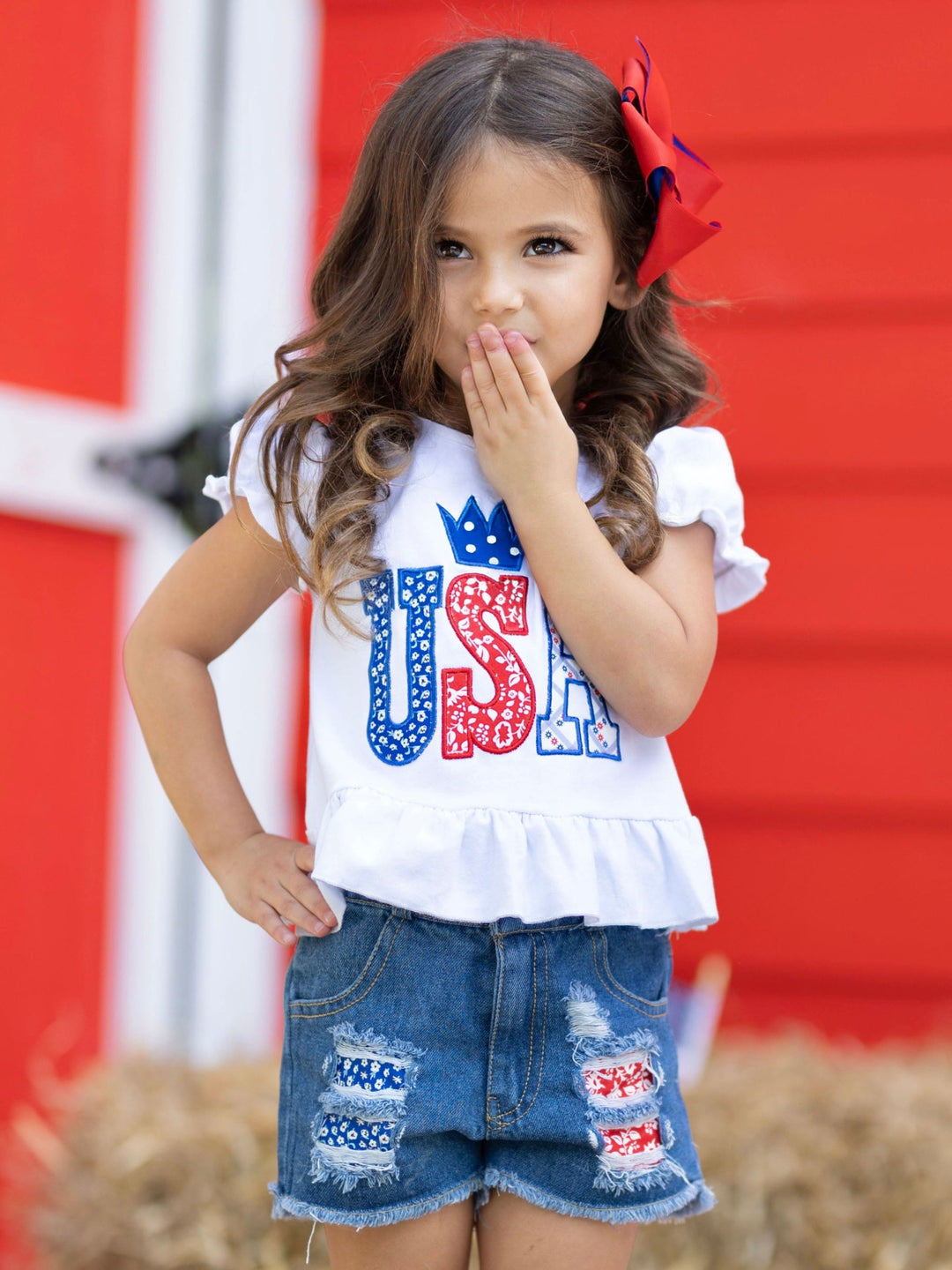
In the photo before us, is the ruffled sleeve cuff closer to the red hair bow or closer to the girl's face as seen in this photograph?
the girl's face

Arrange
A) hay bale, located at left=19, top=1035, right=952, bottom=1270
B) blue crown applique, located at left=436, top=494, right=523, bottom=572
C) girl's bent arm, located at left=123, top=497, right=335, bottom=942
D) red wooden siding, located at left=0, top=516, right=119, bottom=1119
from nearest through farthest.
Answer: blue crown applique, located at left=436, top=494, right=523, bottom=572 → girl's bent arm, located at left=123, top=497, right=335, bottom=942 → hay bale, located at left=19, top=1035, right=952, bottom=1270 → red wooden siding, located at left=0, top=516, right=119, bottom=1119

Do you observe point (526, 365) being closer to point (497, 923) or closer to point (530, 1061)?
point (497, 923)

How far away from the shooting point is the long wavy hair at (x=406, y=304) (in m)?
1.46

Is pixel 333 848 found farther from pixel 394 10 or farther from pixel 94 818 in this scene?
pixel 394 10

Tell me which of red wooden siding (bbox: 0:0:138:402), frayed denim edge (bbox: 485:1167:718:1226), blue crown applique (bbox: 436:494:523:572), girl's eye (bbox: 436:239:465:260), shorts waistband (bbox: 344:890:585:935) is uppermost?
red wooden siding (bbox: 0:0:138:402)

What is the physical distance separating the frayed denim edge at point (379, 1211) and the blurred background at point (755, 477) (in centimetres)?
139

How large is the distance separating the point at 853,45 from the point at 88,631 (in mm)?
1875

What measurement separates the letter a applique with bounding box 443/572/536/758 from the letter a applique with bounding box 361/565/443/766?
0.06ft

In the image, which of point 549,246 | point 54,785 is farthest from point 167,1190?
point 549,246

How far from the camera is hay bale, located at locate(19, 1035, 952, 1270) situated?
227 centimetres

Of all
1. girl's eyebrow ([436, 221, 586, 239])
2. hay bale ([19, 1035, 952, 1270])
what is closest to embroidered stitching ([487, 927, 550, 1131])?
girl's eyebrow ([436, 221, 586, 239])

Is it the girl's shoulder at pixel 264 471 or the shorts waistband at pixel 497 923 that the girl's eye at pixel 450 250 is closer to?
the girl's shoulder at pixel 264 471

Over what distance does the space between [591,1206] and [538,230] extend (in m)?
0.98

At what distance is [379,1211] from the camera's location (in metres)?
1.37
